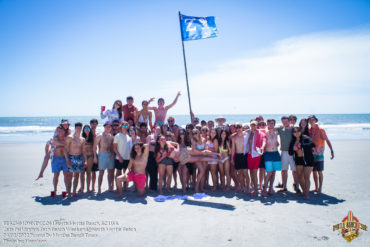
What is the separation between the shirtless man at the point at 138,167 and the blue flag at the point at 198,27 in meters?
5.95

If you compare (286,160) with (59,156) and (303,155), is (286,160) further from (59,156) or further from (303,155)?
(59,156)

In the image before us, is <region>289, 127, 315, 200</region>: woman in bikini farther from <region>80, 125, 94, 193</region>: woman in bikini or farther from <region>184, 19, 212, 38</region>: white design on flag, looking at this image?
<region>184, 19, 212, 38</region>: white design on flag

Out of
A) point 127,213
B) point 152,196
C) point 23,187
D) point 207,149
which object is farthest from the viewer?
point 23,187

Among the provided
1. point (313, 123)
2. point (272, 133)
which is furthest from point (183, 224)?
point (313, 123)

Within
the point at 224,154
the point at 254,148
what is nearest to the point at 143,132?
the point at 224,154

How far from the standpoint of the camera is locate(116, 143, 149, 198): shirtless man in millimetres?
6051

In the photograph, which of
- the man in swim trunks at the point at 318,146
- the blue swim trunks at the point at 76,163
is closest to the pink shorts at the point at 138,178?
the blue swim trunks at the point at 76,163

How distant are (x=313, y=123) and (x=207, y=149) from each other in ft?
10.1

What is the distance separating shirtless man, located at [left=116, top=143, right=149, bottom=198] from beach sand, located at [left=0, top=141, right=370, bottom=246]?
0.37 metres

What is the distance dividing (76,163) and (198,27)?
7.53 meters

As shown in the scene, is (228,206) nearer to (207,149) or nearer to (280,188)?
(207,149)

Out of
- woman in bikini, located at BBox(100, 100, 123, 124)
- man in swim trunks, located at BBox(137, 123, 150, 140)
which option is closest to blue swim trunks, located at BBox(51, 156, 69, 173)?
woman in bikini, located at BBox(100, 100, 123, 124)

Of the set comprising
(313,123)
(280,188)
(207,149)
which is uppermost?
(313,123)

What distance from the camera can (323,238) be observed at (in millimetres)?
3801
